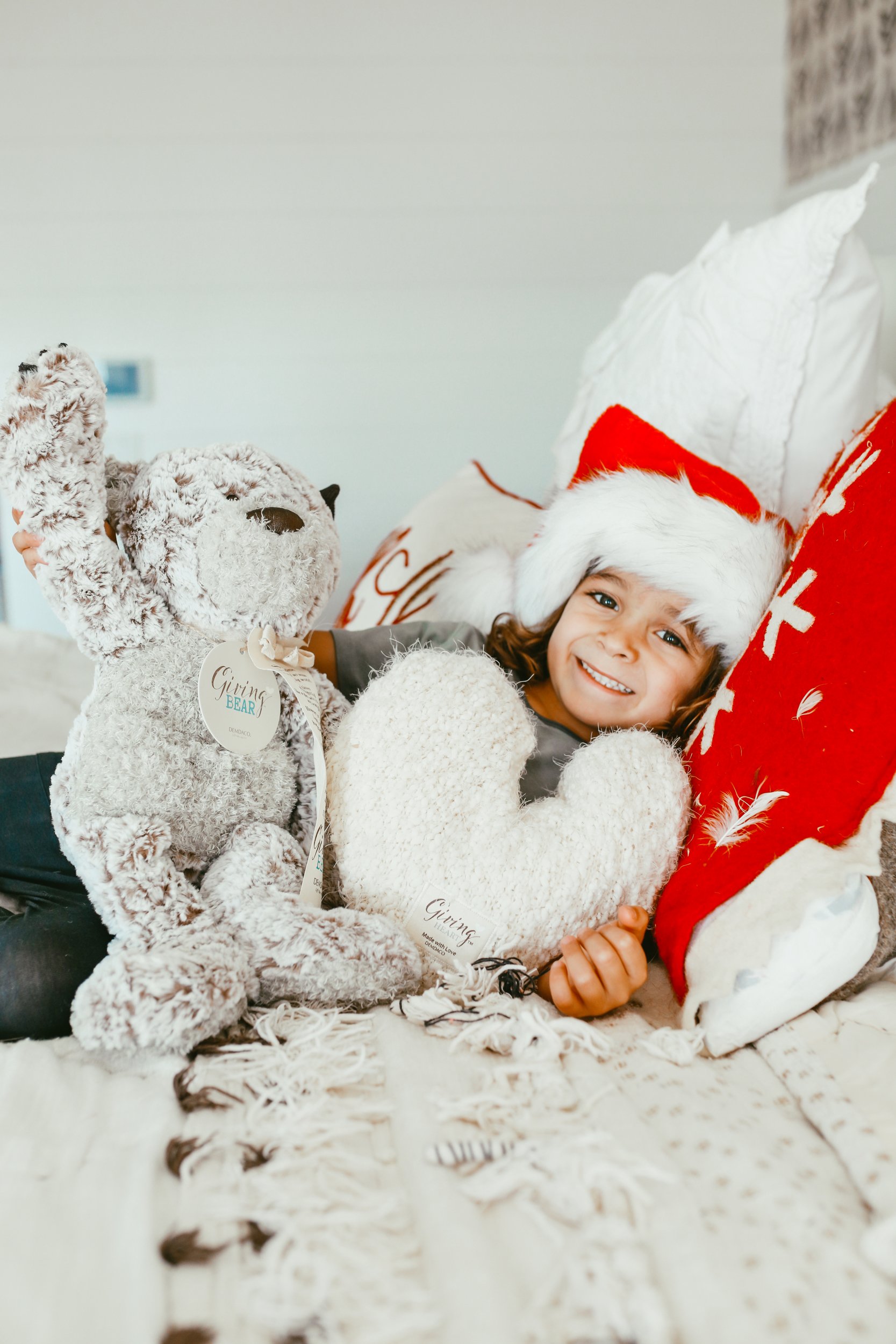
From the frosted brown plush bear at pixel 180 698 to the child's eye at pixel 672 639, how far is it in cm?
38

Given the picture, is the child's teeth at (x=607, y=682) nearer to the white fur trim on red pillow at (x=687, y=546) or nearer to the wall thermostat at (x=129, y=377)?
the white fur trim on red pillow at (x=687, y=546)

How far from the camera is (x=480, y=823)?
2.58ft

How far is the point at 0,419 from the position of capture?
0.73 m

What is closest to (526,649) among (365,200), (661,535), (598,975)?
(661,535)

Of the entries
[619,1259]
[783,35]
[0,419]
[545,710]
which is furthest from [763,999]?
[783,35]

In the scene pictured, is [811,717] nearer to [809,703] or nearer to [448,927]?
[809,703]

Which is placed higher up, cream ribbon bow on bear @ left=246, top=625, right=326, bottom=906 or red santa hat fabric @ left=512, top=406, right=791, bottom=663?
red santa hat fabric @ left=512, top=406, right=791, bottom=663

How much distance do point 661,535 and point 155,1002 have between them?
65cm

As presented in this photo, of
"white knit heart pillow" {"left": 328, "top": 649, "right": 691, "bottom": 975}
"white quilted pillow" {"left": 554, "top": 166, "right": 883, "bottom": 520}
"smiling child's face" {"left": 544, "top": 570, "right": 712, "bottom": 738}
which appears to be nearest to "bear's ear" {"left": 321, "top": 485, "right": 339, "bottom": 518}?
"white knit heart pillow" {"left": 328, "top": 649, "right": 691, "bottom": 975}

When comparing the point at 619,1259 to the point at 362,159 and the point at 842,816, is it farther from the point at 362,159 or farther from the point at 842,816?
the point at 362,159

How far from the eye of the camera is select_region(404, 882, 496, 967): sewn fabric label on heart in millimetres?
764

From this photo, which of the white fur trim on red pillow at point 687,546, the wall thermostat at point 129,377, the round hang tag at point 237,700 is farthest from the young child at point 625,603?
the wall thermostat at point 129,377

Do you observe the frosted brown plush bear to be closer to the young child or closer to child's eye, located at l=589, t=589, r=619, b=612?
the young child

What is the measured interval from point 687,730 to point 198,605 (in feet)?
1.74
